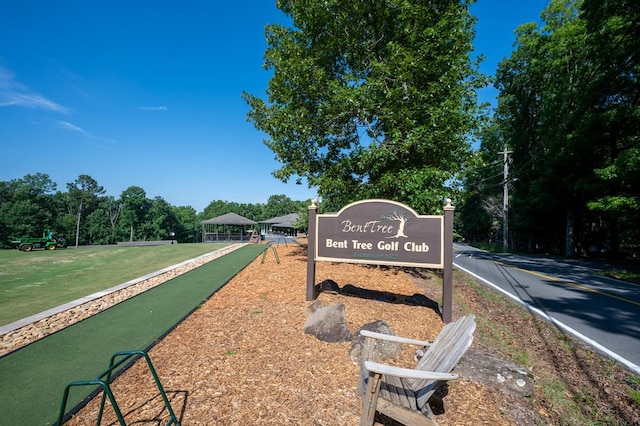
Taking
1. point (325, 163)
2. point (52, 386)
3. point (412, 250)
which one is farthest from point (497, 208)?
point (52, 386)

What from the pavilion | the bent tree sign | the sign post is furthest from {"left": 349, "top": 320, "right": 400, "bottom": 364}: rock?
the pavilion

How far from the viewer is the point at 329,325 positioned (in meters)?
4.47

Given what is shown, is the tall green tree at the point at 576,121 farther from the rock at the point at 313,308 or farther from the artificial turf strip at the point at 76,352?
the artificial turf strip at the point at 76,352

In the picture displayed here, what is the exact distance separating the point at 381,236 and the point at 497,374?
9.03 ft

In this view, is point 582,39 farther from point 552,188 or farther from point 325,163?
point 325,163

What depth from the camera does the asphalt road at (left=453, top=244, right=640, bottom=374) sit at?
472cm

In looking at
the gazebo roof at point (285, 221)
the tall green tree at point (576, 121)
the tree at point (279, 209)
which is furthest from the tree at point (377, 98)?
the tree at point (279, 209)

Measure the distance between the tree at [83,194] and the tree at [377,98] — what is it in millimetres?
70646

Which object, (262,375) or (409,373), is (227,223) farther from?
(409,373)

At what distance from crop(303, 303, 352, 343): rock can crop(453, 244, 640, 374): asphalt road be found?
156 inches

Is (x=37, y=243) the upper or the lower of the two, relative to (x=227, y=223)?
lower

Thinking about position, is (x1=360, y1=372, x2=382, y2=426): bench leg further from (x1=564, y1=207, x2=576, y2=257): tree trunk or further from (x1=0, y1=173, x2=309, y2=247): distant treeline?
(x1=0, y1=173, x2=309, y2=247): distant treeline

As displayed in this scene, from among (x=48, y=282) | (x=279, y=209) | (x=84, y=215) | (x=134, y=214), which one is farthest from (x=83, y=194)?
(x=48, y=282)

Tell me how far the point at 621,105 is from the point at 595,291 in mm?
13438
